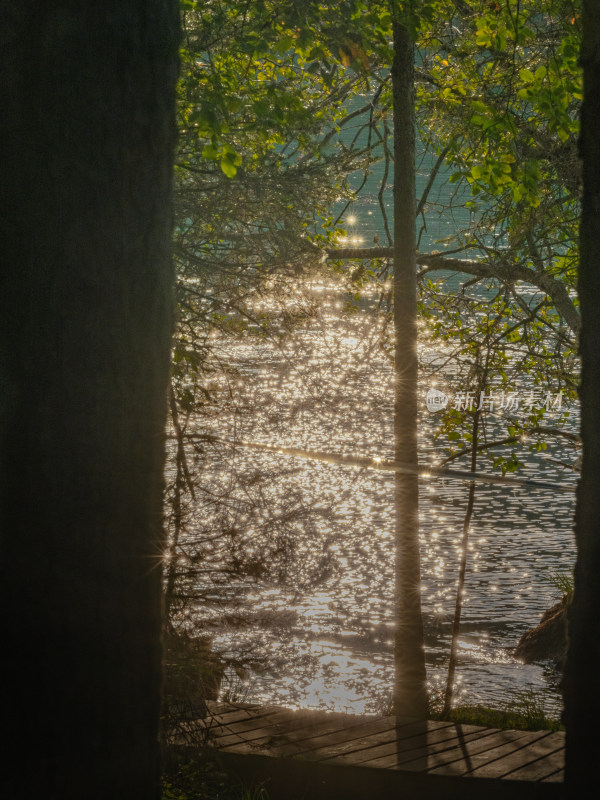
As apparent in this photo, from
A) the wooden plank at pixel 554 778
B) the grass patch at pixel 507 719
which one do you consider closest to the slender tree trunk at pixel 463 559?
the grass patch at pixel 507 719

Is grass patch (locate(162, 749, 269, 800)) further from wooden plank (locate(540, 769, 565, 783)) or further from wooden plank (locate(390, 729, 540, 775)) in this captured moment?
wooden plank (locate(540, 769, 565, 783))

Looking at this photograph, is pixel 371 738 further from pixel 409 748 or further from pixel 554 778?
pixel 554 778

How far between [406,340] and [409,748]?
12.3ft

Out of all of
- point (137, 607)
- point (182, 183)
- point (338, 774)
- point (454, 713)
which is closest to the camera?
point (137, 607)

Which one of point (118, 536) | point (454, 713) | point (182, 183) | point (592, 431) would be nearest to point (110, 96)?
point (118, 536)

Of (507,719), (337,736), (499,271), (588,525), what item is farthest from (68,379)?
(499,271)

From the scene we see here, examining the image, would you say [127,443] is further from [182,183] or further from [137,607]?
[182,183]

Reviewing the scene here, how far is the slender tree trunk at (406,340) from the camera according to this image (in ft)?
22.6

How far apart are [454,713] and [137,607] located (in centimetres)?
529

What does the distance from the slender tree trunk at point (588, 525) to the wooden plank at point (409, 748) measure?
229cm

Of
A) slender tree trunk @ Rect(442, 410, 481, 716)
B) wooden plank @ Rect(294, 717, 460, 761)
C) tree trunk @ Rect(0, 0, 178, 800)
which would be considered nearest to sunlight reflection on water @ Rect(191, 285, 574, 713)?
wooden plank @ Rect(294, 717, 460, 761)

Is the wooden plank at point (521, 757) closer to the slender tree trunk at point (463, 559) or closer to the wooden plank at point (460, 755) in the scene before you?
the wooden plank at point (460, 755)

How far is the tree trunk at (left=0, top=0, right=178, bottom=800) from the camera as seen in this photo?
1442 millimetres

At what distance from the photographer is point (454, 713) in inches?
248
